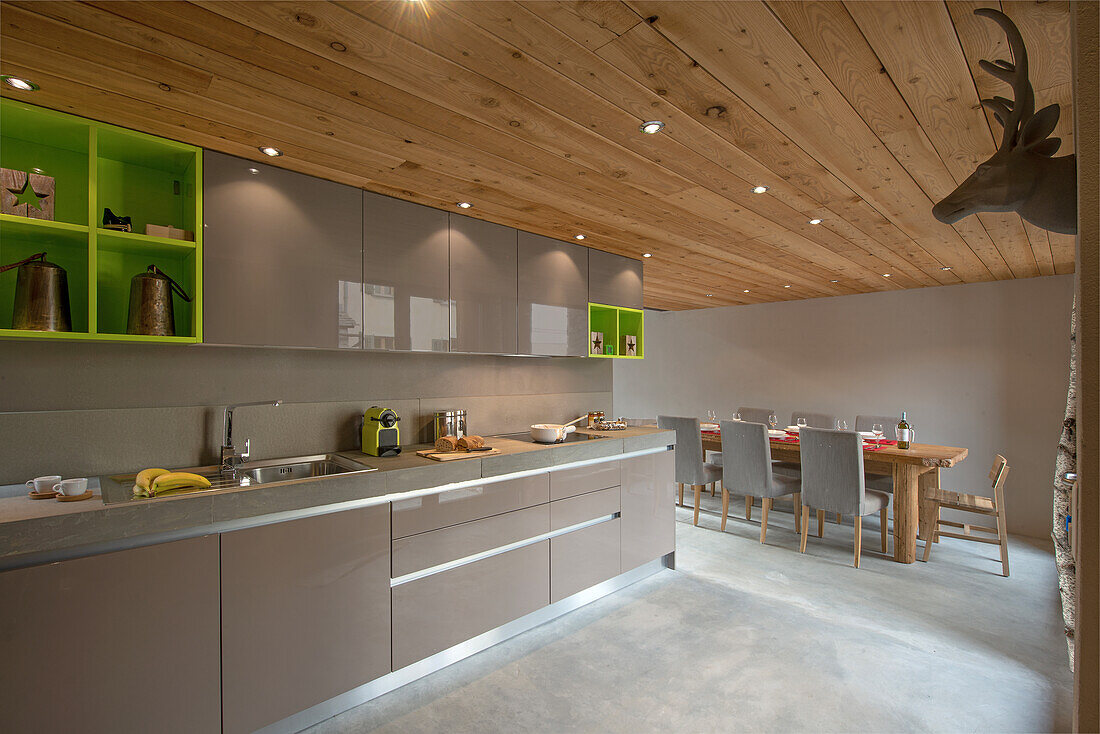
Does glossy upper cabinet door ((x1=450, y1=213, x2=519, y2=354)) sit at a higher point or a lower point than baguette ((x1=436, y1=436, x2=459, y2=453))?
higher

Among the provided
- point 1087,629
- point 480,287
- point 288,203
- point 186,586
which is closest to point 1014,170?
point 1087,629

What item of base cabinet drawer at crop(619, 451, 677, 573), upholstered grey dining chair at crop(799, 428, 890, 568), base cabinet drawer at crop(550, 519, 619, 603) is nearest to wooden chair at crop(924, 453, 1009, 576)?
upholstered grey dining chair at crop(799, 428, 890, 568)

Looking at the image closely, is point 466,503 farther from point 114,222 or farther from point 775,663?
point 114,222

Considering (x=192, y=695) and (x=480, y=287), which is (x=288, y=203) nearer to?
(x=480, y=287)

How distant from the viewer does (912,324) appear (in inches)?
216

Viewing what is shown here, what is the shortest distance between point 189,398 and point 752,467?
3.98 meters

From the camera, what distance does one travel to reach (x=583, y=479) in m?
3.12

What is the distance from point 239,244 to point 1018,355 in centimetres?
630

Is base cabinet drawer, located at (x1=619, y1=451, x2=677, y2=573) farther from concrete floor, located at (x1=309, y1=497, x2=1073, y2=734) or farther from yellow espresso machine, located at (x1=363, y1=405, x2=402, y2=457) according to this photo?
yellow espresso machine, located at (x1=363, y1=405, x2=402, y2=457)

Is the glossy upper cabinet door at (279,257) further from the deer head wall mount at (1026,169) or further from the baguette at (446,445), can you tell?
the deer head wall mount at (1026,169)

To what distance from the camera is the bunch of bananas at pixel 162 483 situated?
183 cm

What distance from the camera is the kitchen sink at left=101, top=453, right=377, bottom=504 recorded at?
191cm

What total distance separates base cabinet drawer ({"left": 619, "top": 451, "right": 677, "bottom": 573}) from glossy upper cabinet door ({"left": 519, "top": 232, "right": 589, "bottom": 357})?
92cm

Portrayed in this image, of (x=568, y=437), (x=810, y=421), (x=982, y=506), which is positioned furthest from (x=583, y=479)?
(x=810, y=421)
